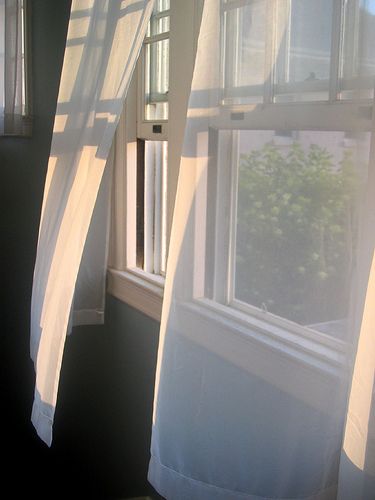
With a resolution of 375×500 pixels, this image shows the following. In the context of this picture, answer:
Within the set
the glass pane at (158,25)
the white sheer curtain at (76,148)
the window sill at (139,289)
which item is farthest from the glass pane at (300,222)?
the glass pane at (158,25)

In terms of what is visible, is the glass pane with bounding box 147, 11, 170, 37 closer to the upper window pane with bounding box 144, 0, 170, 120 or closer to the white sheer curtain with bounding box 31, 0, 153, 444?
the upper window pane with bounding box 144, 0, 170, 120

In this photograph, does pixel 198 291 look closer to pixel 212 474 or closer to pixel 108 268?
pixel 212 474

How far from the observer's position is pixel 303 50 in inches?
42.3

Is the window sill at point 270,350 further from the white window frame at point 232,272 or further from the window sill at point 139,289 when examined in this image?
the window sill at point 139,289

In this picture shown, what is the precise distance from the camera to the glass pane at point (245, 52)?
45.7 inches

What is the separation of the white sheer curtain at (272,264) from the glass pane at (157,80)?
3.11ft

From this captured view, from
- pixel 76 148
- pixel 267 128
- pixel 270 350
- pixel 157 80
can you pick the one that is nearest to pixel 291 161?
pixel 267 128

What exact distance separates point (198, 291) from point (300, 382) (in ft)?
0.99

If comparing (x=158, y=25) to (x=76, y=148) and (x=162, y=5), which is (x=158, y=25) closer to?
(x=162, y=5)

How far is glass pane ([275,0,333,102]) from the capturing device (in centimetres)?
104

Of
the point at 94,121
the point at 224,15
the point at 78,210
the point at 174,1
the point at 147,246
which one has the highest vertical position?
the point at 174,1

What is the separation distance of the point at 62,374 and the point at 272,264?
178 cm

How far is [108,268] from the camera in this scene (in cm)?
248

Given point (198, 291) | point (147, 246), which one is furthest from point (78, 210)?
point (198, 291)
